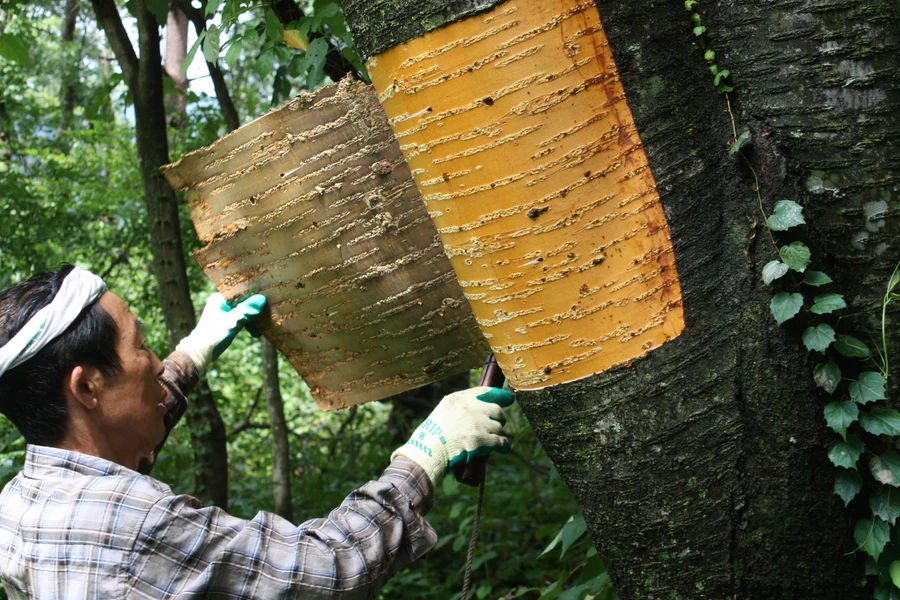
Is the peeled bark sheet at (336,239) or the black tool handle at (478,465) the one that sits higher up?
the peeled bark sheet at (336,239)

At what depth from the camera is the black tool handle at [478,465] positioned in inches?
65.3

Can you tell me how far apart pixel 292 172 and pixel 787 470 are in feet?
3.64

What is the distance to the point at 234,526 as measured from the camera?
1.42 meters

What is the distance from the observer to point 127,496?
140cm

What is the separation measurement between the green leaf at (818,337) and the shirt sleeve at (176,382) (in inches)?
63.9

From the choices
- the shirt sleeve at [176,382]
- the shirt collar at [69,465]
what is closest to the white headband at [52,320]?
the shirt collar at [69,465]

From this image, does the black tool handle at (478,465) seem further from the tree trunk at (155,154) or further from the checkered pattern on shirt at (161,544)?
the tree trunk at (155,154)

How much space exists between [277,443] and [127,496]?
3.11 metres

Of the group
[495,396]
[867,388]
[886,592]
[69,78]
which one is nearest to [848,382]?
[867,388]

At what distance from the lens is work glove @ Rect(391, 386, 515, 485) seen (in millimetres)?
1587

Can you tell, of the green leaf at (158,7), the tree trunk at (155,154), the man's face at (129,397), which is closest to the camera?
the man's face at (129,397)

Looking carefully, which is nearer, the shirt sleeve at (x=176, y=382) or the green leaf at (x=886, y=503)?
the green leaf at (x=886, y=503)

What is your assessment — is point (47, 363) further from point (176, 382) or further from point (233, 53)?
point (233, 53)

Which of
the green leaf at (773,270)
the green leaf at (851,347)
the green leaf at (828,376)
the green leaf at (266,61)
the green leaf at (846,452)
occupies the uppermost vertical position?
the green leaf at (266,61)
